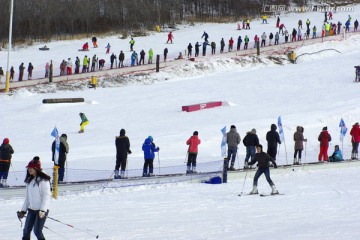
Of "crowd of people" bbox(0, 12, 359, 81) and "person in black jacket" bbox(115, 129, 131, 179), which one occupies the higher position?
"crowd of people" bbox(0, 12, 359, 81)

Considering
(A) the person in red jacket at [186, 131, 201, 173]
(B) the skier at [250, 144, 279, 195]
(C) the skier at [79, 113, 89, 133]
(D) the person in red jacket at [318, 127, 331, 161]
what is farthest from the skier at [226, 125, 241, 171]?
(C) the skier at [79, 113, 89, 133]

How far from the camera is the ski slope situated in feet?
40.3

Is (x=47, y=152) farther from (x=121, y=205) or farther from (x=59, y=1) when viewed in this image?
(x=59, y=1)

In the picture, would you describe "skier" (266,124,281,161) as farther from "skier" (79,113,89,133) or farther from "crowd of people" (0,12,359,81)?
"crowd of people" (0,12,359,81)

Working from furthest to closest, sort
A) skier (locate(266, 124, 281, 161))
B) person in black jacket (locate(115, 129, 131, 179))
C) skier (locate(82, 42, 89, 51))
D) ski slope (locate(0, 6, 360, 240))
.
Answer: skier (locate(82, 42, 89, 51)) < skier (locate(266, 124, 281, 161)) < person in black jacket (locate(115, 129, 131, 179)) < ski slope (locate(0, 6, 360, 240))

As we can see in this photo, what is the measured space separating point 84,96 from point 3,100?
4125 millimetres

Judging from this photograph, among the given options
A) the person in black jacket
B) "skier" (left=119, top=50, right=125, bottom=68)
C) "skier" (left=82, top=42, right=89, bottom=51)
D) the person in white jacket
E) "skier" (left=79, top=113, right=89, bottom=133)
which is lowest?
"skier" (left=79, top=113, right=89, bottom=133)

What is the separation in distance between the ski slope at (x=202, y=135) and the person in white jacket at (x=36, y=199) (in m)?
1.84

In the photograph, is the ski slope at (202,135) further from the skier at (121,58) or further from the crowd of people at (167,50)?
the skier at (121,58)

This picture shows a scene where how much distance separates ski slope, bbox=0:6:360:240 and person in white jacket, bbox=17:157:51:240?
6.03 feet

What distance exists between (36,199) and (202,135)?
16.2 metres

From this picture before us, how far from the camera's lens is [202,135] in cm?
2558

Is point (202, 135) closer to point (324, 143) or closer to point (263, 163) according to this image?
point (324, 143)

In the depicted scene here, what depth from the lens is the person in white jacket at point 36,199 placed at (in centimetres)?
954
